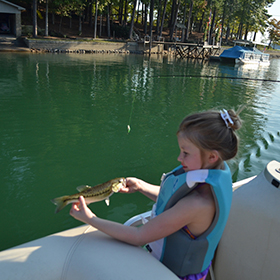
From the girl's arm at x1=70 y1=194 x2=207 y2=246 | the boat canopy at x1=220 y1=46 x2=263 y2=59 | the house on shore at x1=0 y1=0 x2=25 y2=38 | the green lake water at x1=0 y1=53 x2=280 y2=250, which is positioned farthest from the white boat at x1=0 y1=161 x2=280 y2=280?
the boat canopy at x1=220 y1=46 x2=263 y2=59

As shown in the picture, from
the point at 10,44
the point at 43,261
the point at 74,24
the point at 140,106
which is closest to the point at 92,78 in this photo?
the point at 140,106

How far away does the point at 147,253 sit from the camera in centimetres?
183

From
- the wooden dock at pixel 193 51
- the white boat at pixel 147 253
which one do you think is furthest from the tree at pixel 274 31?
the white boat at pixel 147 253

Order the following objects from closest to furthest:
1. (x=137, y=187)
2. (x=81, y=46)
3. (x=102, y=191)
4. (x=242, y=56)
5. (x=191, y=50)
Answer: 1. (x=102, y=191)
2. (x=137, y=187)
3. (x=81, y=46)
4. (x=242, y=56)
5. (x=191, y=50)

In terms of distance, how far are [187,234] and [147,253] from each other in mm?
295

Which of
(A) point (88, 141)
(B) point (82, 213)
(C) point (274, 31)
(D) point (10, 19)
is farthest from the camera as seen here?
(C) point (274, 31)

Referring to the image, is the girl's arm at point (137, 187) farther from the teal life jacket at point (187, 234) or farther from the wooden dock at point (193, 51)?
the wooden dock at point (193, 51)

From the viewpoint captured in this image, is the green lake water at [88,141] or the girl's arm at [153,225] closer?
the girl's arm at [153,225]

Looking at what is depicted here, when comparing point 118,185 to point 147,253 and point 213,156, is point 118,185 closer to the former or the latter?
point 147,253

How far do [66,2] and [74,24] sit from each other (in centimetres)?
1138

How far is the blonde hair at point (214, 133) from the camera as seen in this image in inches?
69.9

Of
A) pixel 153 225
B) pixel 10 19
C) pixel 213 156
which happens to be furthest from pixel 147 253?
pixel 10 19

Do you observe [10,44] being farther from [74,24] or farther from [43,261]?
[43,261]

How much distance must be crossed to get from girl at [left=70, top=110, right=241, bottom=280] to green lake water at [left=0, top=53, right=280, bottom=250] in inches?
30.4
